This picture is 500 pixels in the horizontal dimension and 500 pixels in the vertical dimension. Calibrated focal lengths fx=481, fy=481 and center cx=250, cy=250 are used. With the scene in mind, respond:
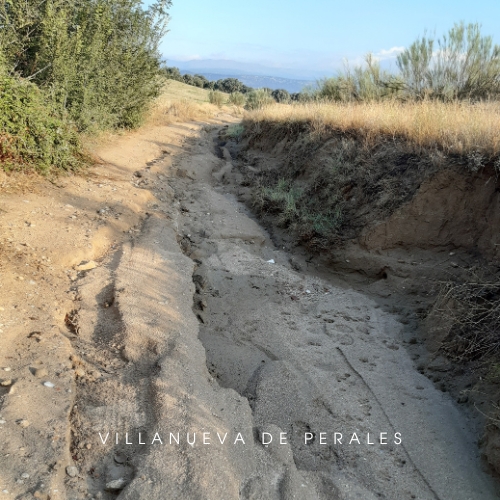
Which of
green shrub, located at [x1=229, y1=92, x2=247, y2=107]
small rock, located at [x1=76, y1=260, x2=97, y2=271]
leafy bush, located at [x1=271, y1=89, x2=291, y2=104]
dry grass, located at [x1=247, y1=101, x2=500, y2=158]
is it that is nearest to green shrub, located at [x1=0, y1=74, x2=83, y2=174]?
small rock, located at [x1=76, y1=260, x2=97, y2=271]

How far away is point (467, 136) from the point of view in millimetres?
5621

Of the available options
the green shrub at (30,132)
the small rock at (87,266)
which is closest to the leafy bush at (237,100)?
the green shrub at (30,132)

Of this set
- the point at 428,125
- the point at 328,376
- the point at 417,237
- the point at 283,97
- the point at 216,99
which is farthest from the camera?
the point at 216,99

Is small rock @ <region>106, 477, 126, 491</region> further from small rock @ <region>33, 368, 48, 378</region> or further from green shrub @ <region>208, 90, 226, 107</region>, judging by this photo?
green shrub @ <region>208, 90, 226, 107</region>

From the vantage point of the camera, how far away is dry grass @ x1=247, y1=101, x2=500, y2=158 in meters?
5.58

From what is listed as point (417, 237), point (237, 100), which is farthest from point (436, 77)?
point (237, 100)

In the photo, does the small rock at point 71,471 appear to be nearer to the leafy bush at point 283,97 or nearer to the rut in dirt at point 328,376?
the rut in dirt at point 328,376

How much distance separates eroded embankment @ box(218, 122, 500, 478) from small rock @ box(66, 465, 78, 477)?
8.06 ft

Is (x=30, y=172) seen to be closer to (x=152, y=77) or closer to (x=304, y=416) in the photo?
(x=304, y=416)

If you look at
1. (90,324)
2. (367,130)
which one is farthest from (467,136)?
(90,324)

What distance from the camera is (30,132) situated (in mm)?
6012

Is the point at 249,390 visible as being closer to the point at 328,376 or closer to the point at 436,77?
the point at 328,376

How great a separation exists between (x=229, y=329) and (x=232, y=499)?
2.25m

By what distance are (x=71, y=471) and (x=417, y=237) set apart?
476 centimetres
